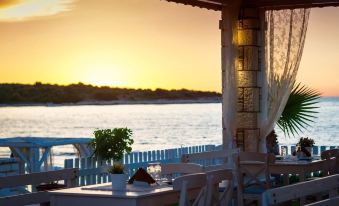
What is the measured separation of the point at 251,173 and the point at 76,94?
26.8m

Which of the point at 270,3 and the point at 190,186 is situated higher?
the point at 270,3

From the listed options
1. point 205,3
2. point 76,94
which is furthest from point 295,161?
point 76,94

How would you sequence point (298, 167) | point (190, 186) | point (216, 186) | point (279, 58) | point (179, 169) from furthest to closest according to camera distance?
point (279, 58), point (298, 167), point (179, 169), point (216, 186), point (190, 186)

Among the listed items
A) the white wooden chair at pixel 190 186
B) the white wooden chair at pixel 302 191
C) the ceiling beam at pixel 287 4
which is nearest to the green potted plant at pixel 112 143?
the ceiling beam at pixel 287 4

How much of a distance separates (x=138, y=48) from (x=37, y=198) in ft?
136

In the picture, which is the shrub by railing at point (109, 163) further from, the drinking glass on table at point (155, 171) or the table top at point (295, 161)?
the drinking glass on table at point (155, 171)

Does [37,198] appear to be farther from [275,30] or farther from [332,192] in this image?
[275,30]

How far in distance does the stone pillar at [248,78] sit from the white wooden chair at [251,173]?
183 cm

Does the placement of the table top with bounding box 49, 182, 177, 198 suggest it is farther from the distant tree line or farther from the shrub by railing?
the distant tree line

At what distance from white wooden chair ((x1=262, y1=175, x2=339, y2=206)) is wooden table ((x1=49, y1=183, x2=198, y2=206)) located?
120 centimetres

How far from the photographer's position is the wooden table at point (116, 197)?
6070 mm

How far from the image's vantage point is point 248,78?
1102 centimetres

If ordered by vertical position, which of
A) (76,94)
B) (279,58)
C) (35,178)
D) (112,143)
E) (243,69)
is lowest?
(35,178)

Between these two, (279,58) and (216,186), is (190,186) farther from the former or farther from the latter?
(279,58)
